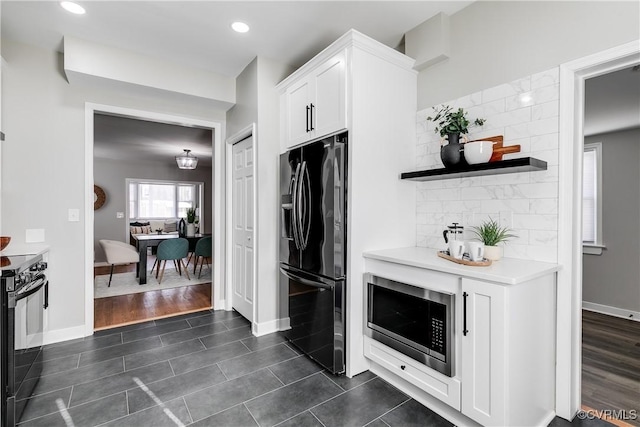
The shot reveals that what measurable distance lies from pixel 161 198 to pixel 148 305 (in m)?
5.49

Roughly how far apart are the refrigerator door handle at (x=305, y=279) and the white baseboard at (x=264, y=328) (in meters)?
0.58

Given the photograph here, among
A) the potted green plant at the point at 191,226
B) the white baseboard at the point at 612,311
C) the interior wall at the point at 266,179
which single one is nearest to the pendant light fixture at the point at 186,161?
the potted green plant at the point at 191,226

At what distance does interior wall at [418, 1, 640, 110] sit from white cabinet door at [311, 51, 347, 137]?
2.41 feet

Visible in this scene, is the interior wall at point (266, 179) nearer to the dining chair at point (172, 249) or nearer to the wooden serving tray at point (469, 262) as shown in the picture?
the wooden serving tray at point (469, 262)

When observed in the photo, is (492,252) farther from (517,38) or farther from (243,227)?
(243,227)

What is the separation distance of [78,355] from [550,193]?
12.0 ft

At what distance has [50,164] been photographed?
287 cm

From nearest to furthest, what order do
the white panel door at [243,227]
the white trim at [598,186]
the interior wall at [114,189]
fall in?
the white panel door at [243,227], the white trim at [598,186], the interior wall at [114,189]

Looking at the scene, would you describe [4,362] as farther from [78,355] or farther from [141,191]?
[141,191]

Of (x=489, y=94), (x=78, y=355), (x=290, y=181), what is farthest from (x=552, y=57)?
(x=78, y=355)

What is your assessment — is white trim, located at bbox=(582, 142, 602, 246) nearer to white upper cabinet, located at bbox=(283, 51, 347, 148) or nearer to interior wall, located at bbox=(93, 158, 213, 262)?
white upper cabinet, located at bbox=(283, 51, 347, 148)

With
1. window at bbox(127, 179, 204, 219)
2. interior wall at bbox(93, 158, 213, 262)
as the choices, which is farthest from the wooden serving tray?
window at bbox(127, 179, 204, 219)

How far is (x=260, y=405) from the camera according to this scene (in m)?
1.96

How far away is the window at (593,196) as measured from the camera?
159 inches
